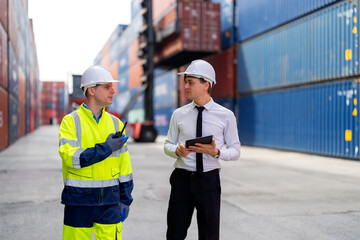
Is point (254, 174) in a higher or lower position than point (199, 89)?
lower

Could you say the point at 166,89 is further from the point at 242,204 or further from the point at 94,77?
the point at 94,77

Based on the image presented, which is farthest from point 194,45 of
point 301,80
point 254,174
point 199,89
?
point 199,89

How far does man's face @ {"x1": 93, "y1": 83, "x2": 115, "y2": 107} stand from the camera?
2.73 metres

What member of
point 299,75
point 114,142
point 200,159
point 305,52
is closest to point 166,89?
point 299,75

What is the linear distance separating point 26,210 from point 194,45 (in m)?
18.0

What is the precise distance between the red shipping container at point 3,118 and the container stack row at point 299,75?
12104mm

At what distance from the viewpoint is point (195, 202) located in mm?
2945

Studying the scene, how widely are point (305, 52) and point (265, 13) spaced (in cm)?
399

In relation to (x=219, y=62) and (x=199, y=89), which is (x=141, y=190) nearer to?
(x=199, y=89)

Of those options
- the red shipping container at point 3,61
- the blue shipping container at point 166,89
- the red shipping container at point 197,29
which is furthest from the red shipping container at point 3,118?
the blue shipping container at point 166,89

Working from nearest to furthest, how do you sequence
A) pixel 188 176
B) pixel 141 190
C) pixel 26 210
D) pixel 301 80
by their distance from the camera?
pixel 188 176 < pixel 26 210 < pixel 141 190 < pixel 301 80

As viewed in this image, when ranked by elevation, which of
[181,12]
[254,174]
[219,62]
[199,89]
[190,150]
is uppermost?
[181,12]

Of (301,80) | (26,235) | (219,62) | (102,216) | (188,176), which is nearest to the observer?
(102,216)

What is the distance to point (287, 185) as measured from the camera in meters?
8.64
